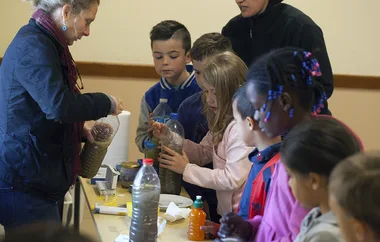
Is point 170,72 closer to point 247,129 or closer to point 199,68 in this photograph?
point 199,68

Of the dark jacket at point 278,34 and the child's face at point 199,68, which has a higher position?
the dark jacket at point 278,34

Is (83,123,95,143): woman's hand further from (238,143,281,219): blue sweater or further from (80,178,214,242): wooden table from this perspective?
(238,143,281,219): blue sweater

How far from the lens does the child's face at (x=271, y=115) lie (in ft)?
5.87

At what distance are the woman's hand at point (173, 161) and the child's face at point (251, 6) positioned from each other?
0.75 m

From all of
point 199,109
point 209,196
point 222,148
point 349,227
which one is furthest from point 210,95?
point 349,227

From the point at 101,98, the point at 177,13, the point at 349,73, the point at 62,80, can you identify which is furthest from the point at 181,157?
the point at 349,73

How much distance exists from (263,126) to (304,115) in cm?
13

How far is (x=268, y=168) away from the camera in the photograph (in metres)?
1.81

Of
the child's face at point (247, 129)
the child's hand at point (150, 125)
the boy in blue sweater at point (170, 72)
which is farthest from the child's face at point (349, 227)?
the boy in blue sweater at point (170, 72)

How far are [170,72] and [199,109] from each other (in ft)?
0.91

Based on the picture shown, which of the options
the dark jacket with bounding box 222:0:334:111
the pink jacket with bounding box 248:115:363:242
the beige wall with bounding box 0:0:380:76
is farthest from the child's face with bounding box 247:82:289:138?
the beige wall with bounding box 0:0:380:76

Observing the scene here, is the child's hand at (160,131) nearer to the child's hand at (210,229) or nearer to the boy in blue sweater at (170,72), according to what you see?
the boy in blue sweater at (170,72)

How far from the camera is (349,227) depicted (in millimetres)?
1122

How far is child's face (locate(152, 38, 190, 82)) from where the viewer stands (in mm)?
2922
